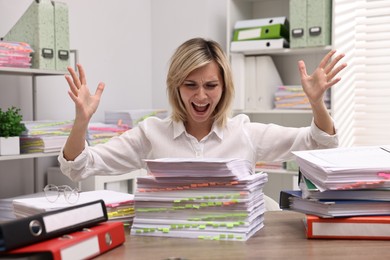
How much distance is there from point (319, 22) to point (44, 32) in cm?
167

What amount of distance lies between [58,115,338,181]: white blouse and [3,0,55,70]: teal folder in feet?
3.37

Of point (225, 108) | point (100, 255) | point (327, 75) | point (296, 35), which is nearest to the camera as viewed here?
point (100, 255)

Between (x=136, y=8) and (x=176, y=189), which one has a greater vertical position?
(x=136, y=8)

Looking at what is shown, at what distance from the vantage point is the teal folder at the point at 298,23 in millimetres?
3301

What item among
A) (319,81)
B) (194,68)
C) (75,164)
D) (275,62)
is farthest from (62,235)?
(275,62)

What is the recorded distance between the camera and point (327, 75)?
1.54m

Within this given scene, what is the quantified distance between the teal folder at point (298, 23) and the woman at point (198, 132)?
1388 millimetres

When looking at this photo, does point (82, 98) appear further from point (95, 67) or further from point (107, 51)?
point (107, 51)

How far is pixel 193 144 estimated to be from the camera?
6.41 feet

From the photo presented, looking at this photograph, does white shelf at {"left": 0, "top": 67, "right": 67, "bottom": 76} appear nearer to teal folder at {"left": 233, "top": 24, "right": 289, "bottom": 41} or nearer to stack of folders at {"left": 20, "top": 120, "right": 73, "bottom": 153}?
stack of folders at {"left": 20, "top": 120, "right": 73, "bottom": 153}

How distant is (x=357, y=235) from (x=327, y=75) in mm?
577

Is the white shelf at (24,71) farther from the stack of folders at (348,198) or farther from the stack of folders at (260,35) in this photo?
the stack of folders at (348,198)

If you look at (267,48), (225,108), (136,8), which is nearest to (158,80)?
(136,8)

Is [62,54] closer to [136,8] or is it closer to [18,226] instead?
[136,8]
